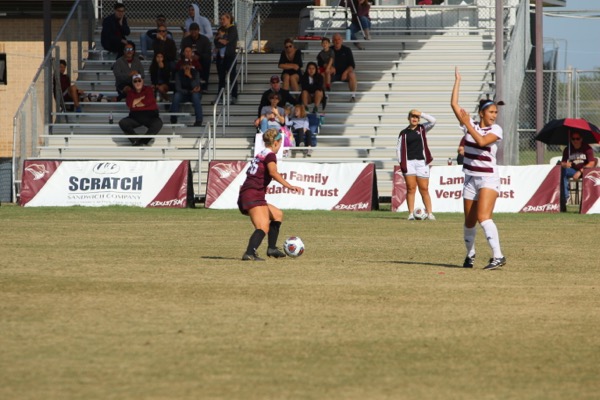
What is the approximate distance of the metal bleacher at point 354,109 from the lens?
98.9 feet

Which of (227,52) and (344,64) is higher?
(227,52)

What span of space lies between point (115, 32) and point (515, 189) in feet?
45.0

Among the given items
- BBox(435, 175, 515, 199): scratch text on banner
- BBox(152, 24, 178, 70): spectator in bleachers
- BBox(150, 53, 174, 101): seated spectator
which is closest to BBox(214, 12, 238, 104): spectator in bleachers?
BBox(152, 24, 178, 70): spectator in bleachers

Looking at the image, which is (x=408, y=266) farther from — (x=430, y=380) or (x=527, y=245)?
(x=430, y=380)

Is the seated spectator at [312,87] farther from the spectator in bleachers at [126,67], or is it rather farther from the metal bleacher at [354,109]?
the spectator in bleachers at [126,67]

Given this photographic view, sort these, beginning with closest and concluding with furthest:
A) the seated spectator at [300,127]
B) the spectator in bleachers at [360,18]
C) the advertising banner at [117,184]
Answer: the advertising banner at [117,184] < the seated spectator at [300,127] < the spectator in bleachers at [360,18]

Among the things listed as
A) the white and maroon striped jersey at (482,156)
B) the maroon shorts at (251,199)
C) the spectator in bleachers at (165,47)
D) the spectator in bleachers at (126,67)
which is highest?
the spectator in bleachers at (165,47)

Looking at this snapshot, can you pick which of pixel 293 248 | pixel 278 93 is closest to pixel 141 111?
pixel 278 93

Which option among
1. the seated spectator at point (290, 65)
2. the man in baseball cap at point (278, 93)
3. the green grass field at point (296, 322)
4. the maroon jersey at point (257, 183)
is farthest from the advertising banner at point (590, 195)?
the maroon jersey at point (257, 183)

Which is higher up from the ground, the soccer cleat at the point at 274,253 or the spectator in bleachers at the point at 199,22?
the spectator in bleachers at the point at 199,22

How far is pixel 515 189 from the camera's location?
85.3ft

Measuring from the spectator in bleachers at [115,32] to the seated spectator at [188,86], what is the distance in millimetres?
3449

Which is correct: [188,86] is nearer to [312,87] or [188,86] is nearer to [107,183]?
[312,87]

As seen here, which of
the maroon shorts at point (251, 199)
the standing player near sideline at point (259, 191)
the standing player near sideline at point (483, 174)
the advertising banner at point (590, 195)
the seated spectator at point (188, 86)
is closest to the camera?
the standing player near sideline at point (483, 174)
